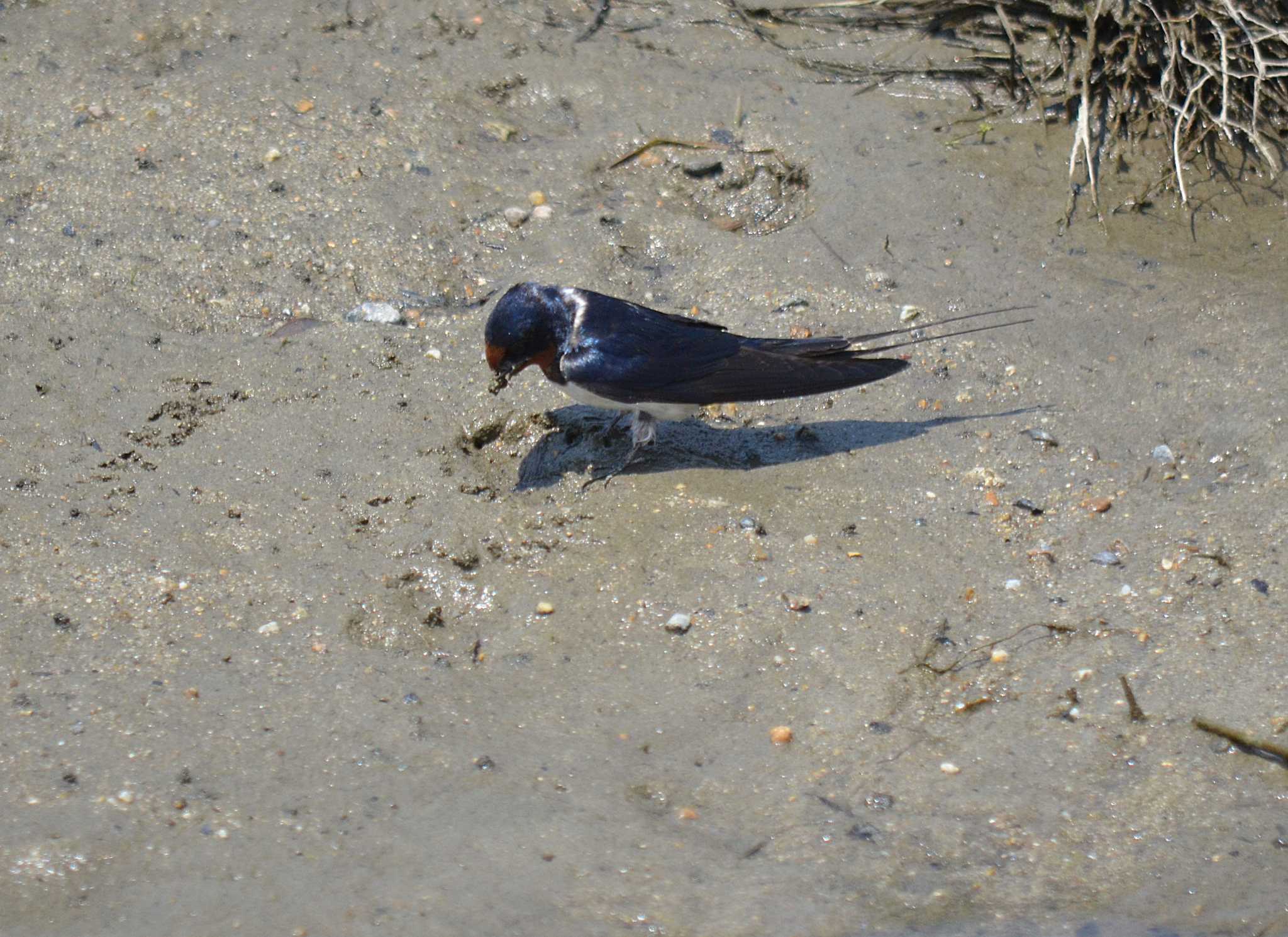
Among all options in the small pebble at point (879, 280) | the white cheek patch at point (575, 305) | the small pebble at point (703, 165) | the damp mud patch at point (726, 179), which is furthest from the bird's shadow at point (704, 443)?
the small pebble at point (703, 165)

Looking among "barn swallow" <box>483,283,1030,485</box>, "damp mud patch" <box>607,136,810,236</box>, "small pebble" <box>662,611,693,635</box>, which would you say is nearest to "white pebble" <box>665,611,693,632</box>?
"small pebble" <box>662,611,693,635</box>

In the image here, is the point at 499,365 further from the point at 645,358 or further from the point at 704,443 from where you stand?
the point at 704,443

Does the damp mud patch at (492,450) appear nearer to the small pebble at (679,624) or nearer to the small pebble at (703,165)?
the small pebble at (679,624)

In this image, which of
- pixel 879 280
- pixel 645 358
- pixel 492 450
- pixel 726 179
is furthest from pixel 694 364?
pixel 726 179

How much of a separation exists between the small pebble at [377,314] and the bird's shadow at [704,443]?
2.17 feet

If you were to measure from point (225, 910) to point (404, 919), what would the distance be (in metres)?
0.34

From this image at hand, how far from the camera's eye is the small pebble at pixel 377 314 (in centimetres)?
441

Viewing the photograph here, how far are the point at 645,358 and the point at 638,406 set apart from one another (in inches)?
5.5

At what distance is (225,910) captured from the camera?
2.50 m

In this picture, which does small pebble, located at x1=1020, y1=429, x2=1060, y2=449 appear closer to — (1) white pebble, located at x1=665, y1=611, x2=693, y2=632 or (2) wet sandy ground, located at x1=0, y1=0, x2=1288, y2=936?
(2) wet sandy ground, located at x1=0, y1=0, x2=1288, y2=936

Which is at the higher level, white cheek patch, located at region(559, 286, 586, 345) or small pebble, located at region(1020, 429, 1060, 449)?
white cheek patch, located at region(559, 286, 586, 345)

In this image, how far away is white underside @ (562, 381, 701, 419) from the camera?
3.81m

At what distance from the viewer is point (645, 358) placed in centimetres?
381

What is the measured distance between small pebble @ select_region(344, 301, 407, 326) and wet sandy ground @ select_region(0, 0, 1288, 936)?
5 cm
